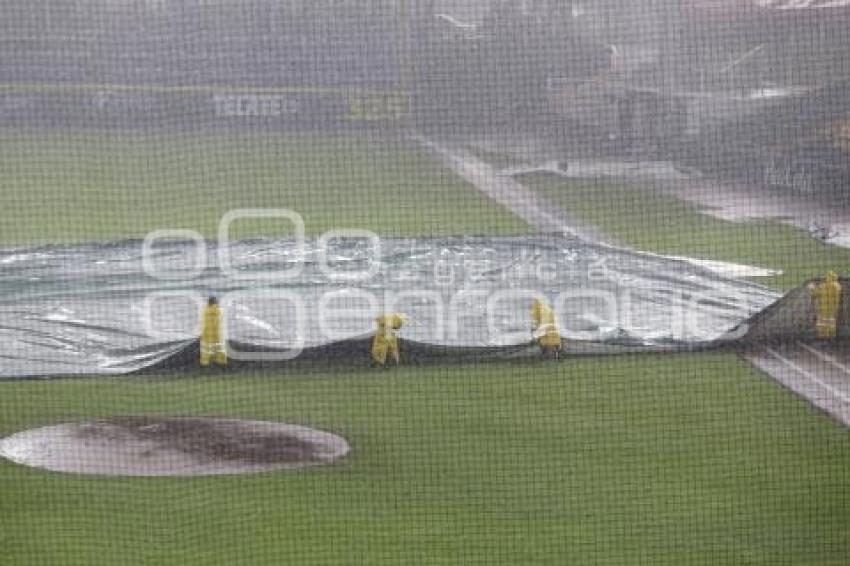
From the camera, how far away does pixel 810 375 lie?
179 inches

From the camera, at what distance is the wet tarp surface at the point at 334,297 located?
196 inches

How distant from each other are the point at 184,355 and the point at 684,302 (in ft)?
8.23

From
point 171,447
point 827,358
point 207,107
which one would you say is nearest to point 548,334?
point 827,358

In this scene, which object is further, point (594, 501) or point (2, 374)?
point (2, 374)

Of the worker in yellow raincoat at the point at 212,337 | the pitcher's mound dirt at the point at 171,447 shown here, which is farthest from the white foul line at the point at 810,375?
the worker in yellow raincoat at the point at 212,337

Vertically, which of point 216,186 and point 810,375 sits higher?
point 216,186

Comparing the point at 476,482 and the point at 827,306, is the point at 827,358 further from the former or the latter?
the point at 476,482

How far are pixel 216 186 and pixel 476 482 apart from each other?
6843 millimetres

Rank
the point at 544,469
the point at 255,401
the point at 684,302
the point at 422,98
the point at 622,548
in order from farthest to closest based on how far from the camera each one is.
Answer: the point at 422,98
the point at 684,302
the point at 255,401
the point at 544,469
the point at 622,548

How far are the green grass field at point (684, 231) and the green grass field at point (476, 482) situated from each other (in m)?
2.35

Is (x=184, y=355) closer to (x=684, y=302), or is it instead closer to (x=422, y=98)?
(x=684, y=302)

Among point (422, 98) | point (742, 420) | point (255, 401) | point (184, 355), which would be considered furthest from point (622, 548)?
point (422, 98)

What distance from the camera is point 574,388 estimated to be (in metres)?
4.50

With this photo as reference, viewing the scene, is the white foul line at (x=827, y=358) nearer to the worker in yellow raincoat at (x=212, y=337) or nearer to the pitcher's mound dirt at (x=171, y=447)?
the pitcher's mound dirt at (x=171, y=447)
